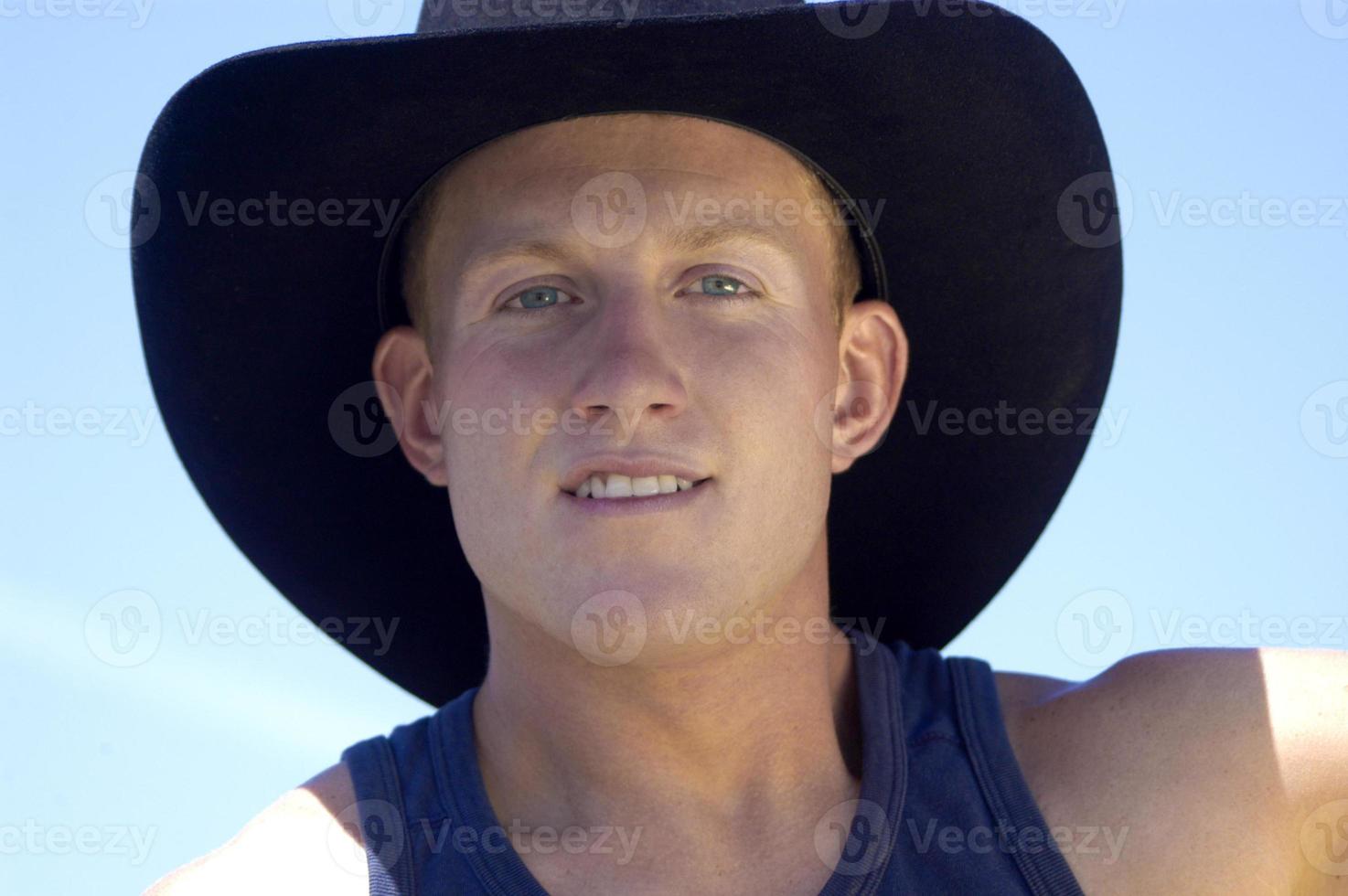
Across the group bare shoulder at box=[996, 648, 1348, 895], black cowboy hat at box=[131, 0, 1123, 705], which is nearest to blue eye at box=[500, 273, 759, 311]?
black cowboy hat at box=[131, 0, 1123, 705]

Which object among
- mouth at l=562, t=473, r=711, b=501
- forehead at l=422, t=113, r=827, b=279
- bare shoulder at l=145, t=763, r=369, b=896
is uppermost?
forehead at l=422, t=113, r=827, b=279

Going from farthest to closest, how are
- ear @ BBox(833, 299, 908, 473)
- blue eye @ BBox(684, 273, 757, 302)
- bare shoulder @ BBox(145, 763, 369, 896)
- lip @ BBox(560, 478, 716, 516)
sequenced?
ear @ BBox(833, 299, 908, 473) < blue eye @ BBox(684, 273, 757, 302) < bare shoulder @ BBox(145, 763, 369, 896) < lip @ BBox(560, 478, 716, 516)

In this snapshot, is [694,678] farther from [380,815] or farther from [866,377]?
[866,377]

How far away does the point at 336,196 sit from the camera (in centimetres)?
358

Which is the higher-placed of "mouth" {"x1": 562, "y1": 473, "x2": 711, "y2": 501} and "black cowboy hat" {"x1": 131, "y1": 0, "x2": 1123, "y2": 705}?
"black cowboy hat" {"x1": 131, "y1": 0, "x2": 1123, "y2": 705}

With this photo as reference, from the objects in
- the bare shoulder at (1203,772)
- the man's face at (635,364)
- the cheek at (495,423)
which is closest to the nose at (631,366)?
the man's face at (635,364)

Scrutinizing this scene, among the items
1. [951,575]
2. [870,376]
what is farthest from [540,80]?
[951,575]

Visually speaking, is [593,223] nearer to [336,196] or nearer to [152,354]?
[336,196]

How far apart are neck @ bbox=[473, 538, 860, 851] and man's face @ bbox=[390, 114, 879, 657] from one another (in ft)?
0.58

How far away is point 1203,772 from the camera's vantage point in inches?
130

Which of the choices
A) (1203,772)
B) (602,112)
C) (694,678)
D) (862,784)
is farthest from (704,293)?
(1203,772)

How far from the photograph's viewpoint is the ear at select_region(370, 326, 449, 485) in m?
3.77

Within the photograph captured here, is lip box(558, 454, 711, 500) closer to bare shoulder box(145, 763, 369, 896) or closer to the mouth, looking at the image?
the mouth

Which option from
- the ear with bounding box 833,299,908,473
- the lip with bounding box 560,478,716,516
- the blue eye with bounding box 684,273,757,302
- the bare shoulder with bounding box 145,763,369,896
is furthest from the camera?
the ear with bounding box 833,299,908,473
